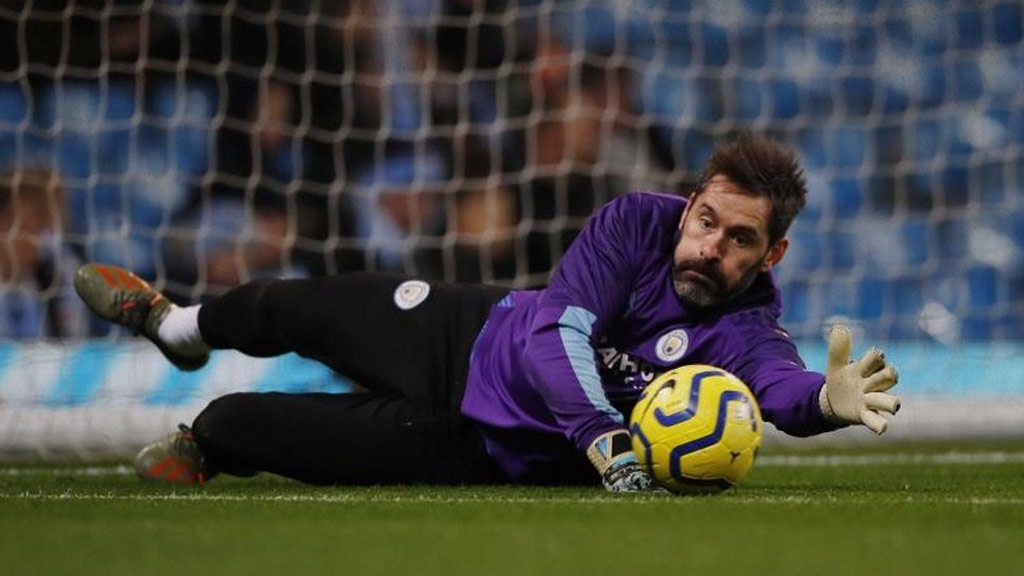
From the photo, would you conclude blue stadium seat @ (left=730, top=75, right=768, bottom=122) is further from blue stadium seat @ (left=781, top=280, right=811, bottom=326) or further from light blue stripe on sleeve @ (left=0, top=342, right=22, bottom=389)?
light blue stripe on sleeve @ (left=0, top=342, right=22, bottom=389)

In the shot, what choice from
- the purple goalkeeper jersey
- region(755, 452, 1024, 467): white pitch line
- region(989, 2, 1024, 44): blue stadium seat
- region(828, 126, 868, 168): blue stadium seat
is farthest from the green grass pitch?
region(989, 2, 1024, 44): blue stadium seat

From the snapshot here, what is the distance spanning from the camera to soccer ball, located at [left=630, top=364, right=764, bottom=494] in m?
3.96

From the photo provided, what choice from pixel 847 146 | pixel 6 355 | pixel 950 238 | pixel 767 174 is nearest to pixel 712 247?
pixel 767 174

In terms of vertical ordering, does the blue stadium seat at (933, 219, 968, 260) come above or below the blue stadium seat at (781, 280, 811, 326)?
above

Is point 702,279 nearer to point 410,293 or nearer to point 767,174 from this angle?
point 767,174

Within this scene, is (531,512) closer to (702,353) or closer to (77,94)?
(702,353)

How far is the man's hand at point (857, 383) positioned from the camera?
398cm

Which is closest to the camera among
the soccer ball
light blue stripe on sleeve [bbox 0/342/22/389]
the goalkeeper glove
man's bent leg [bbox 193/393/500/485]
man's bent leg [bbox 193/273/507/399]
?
the soccer ball

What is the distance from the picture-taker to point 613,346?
4504mm

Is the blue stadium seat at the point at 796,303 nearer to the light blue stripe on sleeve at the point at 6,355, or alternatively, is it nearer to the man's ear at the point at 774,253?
the light blue stripe on sleeve at the point at 6,355

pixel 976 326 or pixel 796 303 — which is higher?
pixel 796 303

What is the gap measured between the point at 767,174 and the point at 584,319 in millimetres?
552

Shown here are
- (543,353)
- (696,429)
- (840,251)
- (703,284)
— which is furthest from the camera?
(840,251)

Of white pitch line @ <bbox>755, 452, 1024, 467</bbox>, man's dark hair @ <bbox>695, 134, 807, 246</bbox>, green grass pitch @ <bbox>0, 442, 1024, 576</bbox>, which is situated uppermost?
man's dark hair @ <bbox>695, 134, 807, 246</bbox>
